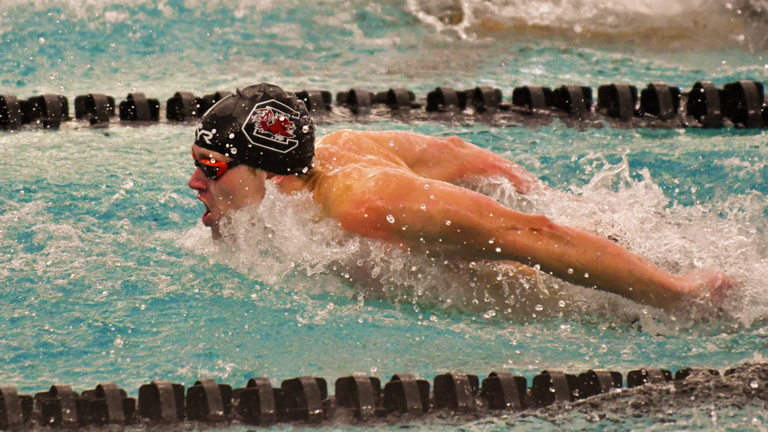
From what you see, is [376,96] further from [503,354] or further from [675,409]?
[675,409]

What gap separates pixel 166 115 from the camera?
4.22 m

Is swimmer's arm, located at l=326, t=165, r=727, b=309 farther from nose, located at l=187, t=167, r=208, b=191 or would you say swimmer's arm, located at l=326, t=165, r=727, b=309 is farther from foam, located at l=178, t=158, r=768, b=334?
nose, located at l=187, t=167, r=208, b=191

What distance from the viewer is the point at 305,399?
6.94 feet

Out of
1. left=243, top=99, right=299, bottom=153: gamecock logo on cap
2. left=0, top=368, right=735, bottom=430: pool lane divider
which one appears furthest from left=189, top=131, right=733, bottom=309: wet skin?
left=0, top=368, right=735, bottom=430: pool lane divider

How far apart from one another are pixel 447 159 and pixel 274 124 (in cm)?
80

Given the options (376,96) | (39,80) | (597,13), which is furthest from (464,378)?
(597,13)

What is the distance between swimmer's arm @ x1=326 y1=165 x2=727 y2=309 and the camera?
2.28 meters

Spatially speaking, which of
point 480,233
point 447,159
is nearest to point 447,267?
point 480,233

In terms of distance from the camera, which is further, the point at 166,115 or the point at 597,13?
the point at 597,13

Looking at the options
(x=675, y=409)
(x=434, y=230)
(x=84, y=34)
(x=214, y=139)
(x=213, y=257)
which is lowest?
(x=675, y=409)

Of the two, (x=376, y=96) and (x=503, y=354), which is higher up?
(x=376, y=96)

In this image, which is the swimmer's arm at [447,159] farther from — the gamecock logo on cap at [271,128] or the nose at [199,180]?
the nose at [199,180]

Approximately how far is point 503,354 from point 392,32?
3.97 metres

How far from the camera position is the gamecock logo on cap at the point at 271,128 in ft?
8.09
